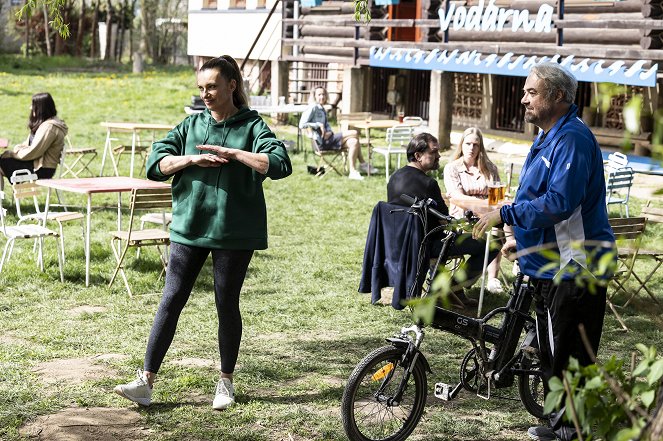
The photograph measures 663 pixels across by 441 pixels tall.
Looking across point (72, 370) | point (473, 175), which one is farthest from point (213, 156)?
point (473, 175)

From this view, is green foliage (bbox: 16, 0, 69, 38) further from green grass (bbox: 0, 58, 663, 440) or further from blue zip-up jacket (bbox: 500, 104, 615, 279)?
blue zip-up jacket (bbox: 500, 104, 615, 279)

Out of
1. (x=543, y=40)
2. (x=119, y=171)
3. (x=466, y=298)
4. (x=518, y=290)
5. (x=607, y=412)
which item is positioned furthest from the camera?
(x=543, y=40)

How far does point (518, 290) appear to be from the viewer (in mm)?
5031

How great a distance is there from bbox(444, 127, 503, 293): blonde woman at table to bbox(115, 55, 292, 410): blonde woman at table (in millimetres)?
3514

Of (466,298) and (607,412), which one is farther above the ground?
(607,412)

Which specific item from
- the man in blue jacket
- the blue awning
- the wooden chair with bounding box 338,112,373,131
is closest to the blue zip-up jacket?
the man in blue jacket


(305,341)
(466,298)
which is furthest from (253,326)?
(466,298)

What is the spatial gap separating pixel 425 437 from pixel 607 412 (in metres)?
2.97

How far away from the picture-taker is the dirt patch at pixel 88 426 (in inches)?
206

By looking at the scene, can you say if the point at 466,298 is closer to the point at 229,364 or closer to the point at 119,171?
the point at 229,364

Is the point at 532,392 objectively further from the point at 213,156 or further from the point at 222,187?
the point at 213,156

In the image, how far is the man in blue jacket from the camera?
450 centimetres

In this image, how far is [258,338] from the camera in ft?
24.0

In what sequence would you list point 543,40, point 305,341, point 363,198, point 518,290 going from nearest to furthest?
point 518,290 → point 305,341 → point 363,198 → point 543,40
